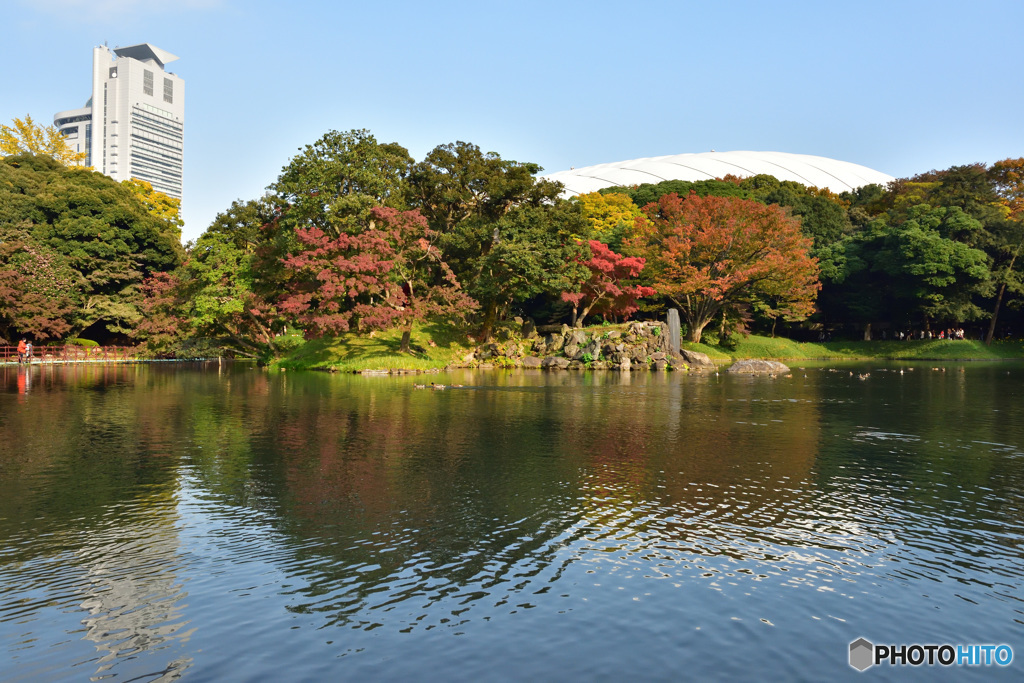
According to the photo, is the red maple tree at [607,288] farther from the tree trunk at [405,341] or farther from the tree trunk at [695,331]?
the tree trunk at [405,341]

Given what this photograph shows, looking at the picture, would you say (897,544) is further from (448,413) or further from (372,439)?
(448,413)

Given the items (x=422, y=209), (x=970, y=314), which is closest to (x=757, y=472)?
(x=422, y=209)

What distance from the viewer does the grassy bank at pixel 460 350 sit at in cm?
4038

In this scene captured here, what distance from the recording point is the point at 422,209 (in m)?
46.5

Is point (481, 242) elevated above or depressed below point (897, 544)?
above

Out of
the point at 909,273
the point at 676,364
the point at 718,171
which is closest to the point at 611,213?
the point at 909,273

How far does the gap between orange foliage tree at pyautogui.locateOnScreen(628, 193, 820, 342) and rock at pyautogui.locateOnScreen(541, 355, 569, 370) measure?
1215 cm

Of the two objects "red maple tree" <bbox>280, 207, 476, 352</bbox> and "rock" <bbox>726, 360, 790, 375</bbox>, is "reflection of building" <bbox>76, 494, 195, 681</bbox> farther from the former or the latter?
"rock" <bbox>726, 360, 790, 375</bbox>

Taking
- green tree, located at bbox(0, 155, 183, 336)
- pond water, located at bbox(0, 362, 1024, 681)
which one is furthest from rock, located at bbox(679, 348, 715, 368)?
green tree, located at bbox(0, 155, 183, 336)

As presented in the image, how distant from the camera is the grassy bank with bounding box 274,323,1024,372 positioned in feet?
132

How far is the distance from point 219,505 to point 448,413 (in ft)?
34.1

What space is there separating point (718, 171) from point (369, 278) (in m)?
82.0

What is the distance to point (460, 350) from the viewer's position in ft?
148

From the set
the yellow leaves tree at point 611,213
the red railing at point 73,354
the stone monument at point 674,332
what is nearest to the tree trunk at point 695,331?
the stone monument at point 674,332
